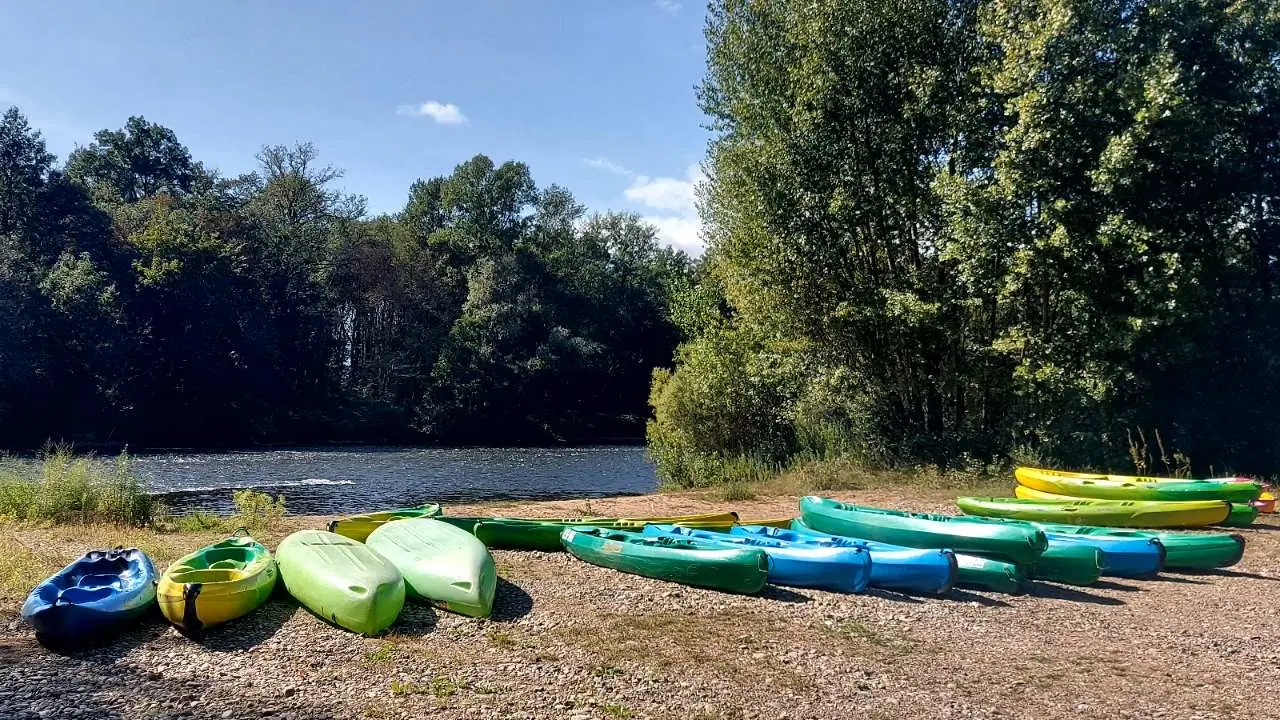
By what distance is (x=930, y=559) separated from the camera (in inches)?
299

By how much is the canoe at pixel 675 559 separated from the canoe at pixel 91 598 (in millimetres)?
3904

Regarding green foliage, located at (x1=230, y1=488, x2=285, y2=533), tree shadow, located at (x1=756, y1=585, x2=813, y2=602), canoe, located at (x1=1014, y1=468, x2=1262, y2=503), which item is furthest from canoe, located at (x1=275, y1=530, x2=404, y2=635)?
canoe, located at (x1=1014, y1=468, x2=1262, y2=503)

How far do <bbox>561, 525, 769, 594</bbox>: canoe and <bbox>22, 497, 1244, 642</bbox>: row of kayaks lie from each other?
0.04ft

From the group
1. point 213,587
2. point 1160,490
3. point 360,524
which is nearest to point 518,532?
→ point 360,524

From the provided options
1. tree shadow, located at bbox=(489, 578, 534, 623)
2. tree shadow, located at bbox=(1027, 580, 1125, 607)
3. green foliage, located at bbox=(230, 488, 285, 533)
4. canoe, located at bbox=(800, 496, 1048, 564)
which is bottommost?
tree shadow, located at bbox=(1027, 580, 1125, 607)

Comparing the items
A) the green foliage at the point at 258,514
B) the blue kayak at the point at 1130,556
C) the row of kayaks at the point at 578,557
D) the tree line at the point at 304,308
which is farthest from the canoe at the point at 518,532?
the tree line at the point at 304,308

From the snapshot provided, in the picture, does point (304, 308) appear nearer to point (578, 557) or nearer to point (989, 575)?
point (578, 557)

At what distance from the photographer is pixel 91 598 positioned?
6324 mm

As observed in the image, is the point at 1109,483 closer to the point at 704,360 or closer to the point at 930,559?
the point at 930,559

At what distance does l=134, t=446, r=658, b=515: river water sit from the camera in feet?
65.4

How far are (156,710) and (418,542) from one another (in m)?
3.07

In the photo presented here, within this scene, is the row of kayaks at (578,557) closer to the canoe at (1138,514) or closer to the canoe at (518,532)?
the canoe at (518,532)

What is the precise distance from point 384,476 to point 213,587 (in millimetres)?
20317

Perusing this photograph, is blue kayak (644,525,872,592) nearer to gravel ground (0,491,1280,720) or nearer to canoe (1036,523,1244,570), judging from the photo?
gravel ground (0,491,1280,720)
